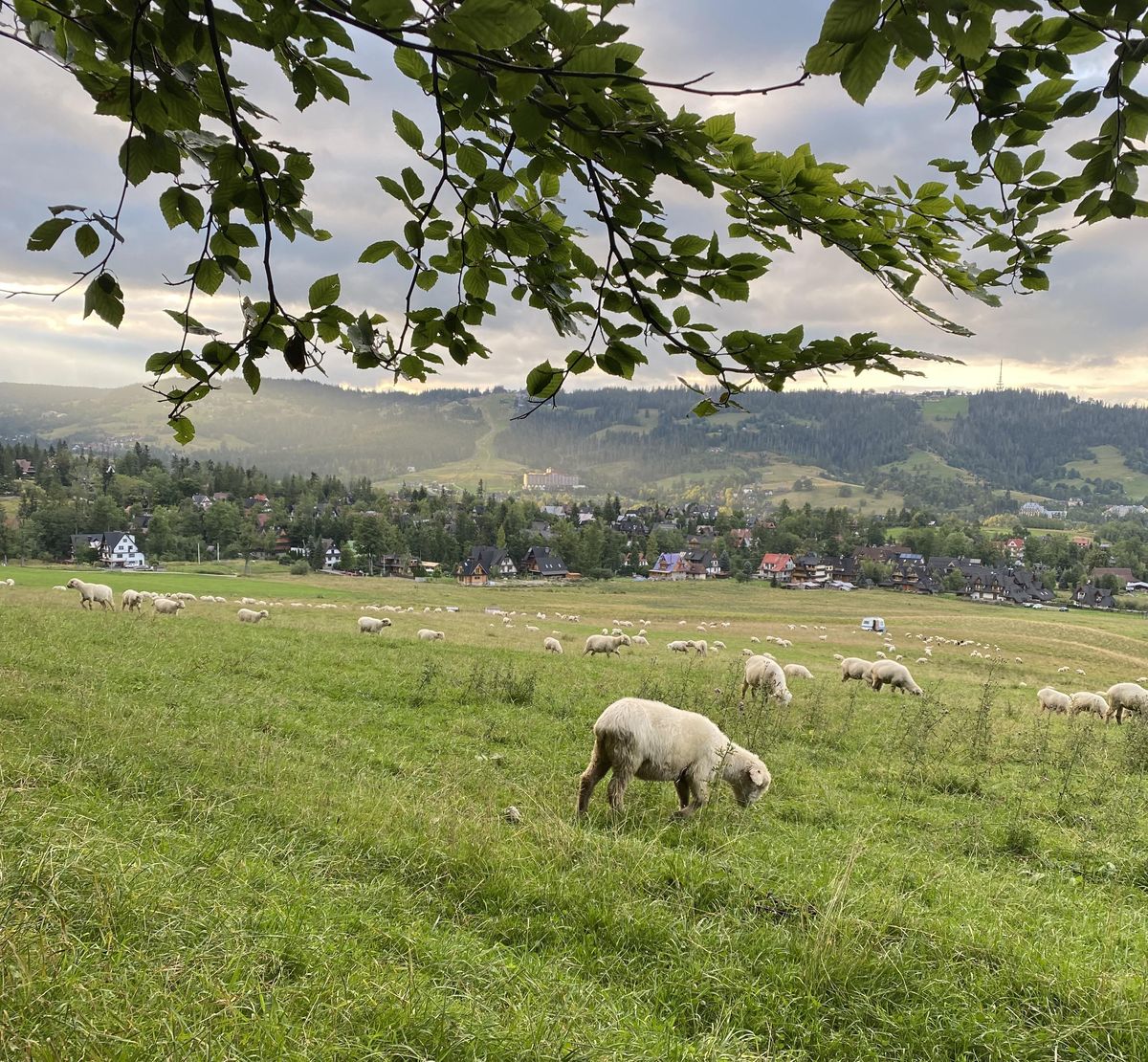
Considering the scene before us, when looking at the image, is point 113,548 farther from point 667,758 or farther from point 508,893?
point 508,893

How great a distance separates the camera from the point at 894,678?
22.9 m

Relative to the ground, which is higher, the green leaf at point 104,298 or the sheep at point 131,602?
the green leaf at point 104,298

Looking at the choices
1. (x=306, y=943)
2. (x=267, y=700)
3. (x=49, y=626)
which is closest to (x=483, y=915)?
(x=306, y=943)

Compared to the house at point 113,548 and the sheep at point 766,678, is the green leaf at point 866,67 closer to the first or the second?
the sheep at point 766,678

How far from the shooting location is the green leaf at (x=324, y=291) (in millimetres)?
2527

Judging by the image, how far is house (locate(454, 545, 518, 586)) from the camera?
116 metres

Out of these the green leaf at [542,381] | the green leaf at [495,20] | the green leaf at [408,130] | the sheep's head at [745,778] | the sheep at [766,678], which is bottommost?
the sheep at [766,678]

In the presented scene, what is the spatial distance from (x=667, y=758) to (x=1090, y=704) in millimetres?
20557

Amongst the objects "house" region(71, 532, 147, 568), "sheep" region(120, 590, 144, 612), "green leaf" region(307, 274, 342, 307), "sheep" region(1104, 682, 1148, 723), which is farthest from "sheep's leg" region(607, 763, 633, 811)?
"house" region(71, 532, 147, 568)

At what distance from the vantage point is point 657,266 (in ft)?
7.92

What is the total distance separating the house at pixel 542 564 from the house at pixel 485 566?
2917mm

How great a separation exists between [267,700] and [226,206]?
37.8 feet

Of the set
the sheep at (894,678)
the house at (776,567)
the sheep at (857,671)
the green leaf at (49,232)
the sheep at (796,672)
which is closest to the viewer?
the green leaf at (49,232)

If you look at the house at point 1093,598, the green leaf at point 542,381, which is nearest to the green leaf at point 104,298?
the green leaf at point 542,381
